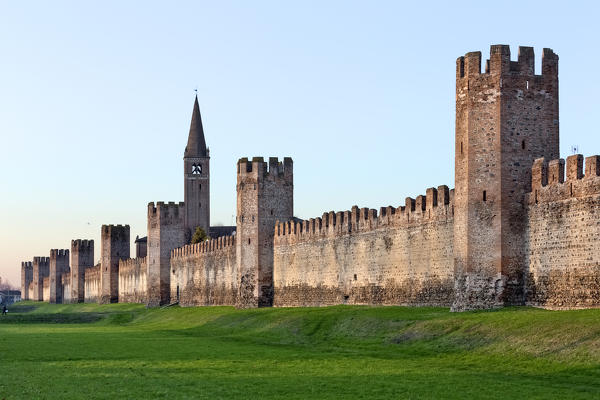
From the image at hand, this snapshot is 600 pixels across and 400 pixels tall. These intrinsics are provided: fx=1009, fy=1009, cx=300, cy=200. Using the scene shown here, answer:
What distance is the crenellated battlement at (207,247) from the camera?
6615cm

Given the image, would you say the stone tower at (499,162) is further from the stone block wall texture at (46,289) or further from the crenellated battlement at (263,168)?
the stone block wall texture at (46,289)

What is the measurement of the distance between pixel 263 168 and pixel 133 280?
41.1 m

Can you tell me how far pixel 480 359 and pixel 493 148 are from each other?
10809mm

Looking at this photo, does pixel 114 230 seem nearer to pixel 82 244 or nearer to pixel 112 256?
pixel 112 256

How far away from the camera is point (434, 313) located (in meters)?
34.6

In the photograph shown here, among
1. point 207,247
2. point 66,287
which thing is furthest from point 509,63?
point 66,287

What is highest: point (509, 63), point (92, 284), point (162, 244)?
point (509, 63)

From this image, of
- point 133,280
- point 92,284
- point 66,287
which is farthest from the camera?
point 66,287

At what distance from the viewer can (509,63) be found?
34156 millimetres

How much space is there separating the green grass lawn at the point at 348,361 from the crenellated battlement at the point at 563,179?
377 centimetres

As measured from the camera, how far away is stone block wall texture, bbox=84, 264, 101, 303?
4466 inches

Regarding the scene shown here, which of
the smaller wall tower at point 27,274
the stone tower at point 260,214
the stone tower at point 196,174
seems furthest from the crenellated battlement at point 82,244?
the stone tower at point 260,214

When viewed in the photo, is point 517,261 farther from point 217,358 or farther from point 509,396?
point 509,396

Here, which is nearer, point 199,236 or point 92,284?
point 199,236
